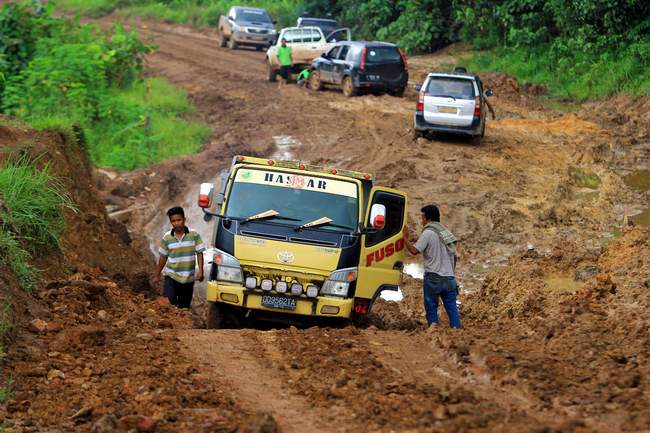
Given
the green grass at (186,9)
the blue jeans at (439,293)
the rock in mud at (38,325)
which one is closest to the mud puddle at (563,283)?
the blue jeans at (439,293)

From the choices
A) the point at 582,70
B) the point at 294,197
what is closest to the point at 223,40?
the point at 582,70

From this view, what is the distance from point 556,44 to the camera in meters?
33.9

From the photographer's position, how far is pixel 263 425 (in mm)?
7137

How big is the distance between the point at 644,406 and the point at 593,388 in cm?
69

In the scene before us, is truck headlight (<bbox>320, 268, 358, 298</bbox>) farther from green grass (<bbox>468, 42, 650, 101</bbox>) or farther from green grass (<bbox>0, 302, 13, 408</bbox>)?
green grass (<bbox>468, 42, 650, 101</bbox>)


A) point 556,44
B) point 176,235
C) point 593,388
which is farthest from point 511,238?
point 556,44

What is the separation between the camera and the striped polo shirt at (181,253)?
12.8 meters

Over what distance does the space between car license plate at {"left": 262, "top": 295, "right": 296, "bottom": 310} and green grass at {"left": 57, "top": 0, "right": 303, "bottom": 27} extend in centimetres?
3962

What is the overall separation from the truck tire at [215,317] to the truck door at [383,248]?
5.25ft

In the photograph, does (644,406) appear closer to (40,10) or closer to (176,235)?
(176,235)

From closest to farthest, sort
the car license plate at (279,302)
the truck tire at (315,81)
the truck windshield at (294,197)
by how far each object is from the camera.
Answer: the car license plate at (279,302)
the truck windshield at (294,197)
the truck tire at (315,81)

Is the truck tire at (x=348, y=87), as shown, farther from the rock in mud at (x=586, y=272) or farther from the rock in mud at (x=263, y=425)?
the rock in mud at (x=263, y=425)

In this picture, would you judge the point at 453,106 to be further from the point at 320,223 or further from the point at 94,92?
the point at 320,223

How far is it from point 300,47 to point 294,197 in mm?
24251
